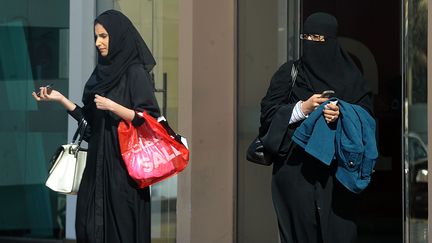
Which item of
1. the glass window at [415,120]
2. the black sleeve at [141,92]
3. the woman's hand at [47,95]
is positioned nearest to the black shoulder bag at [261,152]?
the black sleeve at [141,92]

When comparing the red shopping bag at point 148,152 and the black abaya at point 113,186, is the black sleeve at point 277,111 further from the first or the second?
the black abaya at point 113,186

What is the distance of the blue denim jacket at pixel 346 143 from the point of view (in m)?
4.51

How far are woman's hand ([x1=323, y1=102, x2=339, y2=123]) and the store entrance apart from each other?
2597mm

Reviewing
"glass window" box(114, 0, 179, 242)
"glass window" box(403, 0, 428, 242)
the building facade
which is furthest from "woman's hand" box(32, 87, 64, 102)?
"glass window" box(403, 0, 428, 242)

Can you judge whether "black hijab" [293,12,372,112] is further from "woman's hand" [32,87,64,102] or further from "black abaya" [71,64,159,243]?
"woman's hand" [32,87,64,102]

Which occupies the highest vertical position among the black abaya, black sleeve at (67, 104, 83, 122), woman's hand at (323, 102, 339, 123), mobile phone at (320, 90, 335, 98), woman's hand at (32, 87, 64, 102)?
mobile phone at (320, 90, 335, 98)

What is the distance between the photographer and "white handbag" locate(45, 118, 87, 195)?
5.27 meters

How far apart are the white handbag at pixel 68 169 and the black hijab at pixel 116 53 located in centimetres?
34

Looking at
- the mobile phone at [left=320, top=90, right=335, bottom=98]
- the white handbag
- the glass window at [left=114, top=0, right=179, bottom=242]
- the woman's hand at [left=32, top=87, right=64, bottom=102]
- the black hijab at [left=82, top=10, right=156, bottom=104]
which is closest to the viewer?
the mobile phone at [left=320, top=90, right=335, bottom=98]

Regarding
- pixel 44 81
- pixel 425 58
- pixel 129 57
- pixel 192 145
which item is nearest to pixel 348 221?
pixel 129 57

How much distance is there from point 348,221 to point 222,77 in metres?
2.80

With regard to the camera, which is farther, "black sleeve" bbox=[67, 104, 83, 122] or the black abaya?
"black sleeve" bbox=[67, 104, 83, 122]

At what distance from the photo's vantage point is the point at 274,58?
752 cm

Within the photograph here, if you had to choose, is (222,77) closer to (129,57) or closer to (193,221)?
(193,221)
